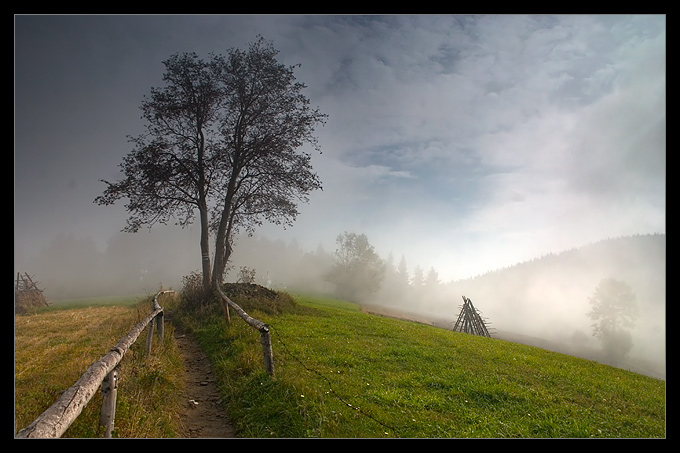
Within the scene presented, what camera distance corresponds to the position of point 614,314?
227 ft

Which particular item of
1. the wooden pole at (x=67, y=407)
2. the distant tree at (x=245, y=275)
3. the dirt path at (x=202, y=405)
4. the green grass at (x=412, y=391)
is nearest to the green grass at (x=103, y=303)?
the distant tree at (x=245, y=275)

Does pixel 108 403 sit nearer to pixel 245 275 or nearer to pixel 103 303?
pixel 245 275

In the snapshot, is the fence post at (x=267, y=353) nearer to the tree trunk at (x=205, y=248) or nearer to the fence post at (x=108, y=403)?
the fence post at (x=108, y=403)

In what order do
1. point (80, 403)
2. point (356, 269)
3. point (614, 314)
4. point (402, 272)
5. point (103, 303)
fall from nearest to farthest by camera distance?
point (80, 403)
point (103, 303)
point (356, 269)
point (614, 314)
point (402, 272)

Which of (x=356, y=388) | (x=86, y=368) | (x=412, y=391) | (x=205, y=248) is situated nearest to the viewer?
(x=356, y=388)

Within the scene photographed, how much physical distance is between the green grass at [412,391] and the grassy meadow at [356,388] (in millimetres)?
35

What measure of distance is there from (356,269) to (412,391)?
136ft

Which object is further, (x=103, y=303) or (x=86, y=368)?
(x=103, y=303)

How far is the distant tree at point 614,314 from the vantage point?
2581 inches

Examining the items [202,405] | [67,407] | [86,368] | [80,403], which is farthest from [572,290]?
[67,407]

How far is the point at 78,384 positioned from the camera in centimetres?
356

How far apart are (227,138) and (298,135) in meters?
4.89
